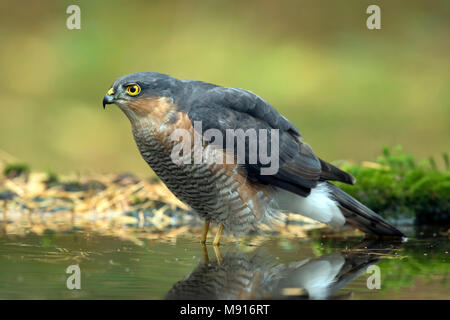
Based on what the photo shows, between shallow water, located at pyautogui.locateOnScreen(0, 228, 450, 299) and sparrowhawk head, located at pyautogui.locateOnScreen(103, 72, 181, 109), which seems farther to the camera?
sparrowhawk head, located at pyautogui.locateOnScreen(103, 72, 181, 109)

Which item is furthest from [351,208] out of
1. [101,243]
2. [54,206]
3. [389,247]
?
[54,206]

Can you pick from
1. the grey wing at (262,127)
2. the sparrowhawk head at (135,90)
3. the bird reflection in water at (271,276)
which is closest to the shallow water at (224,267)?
the bird reflection in water at (271,276)

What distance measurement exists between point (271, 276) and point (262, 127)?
1.50 m

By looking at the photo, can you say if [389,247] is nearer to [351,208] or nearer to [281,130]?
[351,208]

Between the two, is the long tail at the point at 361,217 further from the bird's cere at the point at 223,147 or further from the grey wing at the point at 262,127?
the bird's cere at the point at 223,147

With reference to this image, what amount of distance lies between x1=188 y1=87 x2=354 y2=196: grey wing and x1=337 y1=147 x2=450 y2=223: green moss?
78cm


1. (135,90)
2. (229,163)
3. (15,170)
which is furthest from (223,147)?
(15,170)

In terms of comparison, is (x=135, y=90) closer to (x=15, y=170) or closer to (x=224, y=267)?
(x=224, y=267)

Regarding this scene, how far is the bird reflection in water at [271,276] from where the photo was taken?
2807mm

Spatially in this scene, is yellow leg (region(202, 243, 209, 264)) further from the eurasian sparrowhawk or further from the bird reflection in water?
the eurasian sparrowhawk

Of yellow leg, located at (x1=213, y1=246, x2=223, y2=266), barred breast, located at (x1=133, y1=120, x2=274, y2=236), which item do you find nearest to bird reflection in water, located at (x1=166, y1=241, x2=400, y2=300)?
yellow leg, located at (x1=213, y1=246, x2=223, y2=266)

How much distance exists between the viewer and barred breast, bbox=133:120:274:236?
13.6 feet

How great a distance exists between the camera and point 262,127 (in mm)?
4484

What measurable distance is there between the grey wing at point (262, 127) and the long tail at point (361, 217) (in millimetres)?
168
